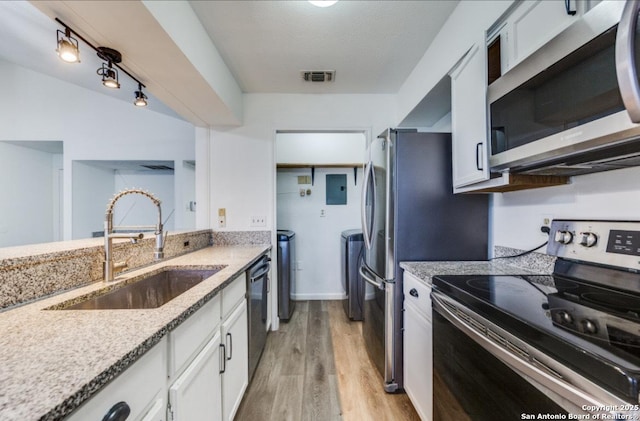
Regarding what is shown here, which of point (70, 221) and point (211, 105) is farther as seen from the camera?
point (70, 221)

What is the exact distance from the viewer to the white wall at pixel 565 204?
99 centimetres

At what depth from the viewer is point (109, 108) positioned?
12.2 ft

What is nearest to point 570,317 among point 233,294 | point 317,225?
point 233,294

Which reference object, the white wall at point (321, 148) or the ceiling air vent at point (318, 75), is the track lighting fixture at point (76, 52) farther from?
the white wall at point (321, 148)

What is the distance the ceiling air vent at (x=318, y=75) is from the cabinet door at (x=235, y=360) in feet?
6.33

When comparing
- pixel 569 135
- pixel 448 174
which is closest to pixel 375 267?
pixel 448 174

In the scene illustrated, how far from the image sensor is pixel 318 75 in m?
2.33

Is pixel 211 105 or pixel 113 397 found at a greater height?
pixel 211 105

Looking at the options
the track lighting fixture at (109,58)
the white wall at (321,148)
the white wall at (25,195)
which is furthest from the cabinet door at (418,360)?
the white wall at (25,195)

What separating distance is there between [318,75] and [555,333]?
2335 millimetres

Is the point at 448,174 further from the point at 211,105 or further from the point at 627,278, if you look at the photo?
the point at 211,105

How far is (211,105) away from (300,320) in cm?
228

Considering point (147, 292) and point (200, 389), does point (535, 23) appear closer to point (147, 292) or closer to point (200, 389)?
point (200, 389)

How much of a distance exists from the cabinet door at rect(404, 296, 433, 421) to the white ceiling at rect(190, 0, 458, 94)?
1.76 m
